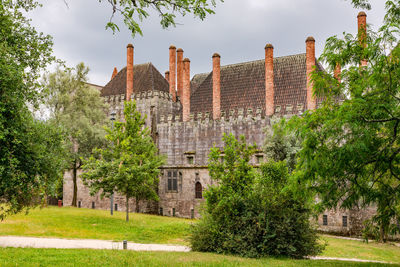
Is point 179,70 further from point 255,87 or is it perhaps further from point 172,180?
point 172,180

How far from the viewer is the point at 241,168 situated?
1556 cm

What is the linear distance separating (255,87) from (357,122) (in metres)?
28.2

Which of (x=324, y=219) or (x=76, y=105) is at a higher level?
(x=76, y=105)

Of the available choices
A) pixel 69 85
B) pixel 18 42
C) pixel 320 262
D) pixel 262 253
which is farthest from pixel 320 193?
pixel 69 85

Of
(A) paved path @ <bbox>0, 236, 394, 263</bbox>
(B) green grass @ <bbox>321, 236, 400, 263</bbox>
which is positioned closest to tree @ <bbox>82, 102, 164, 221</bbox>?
(A) paved path @ <bbox>0, 236, 394, 263</bbox>

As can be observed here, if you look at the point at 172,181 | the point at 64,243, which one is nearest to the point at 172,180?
the point at 172,181

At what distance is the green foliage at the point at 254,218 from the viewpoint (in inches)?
564

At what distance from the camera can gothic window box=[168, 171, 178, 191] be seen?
116 ft

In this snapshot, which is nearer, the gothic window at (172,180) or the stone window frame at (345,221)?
the stone window frame at (345,221)

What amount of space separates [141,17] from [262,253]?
9.98 m

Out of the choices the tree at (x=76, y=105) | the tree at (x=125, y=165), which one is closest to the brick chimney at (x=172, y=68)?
the tree at (x=76, y=105)

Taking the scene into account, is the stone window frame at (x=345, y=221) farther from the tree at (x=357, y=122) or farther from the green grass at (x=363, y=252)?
the tree at (x=357, y=122)

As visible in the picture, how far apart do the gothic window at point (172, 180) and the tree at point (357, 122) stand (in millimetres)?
24860

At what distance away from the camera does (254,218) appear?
14.7 metres
